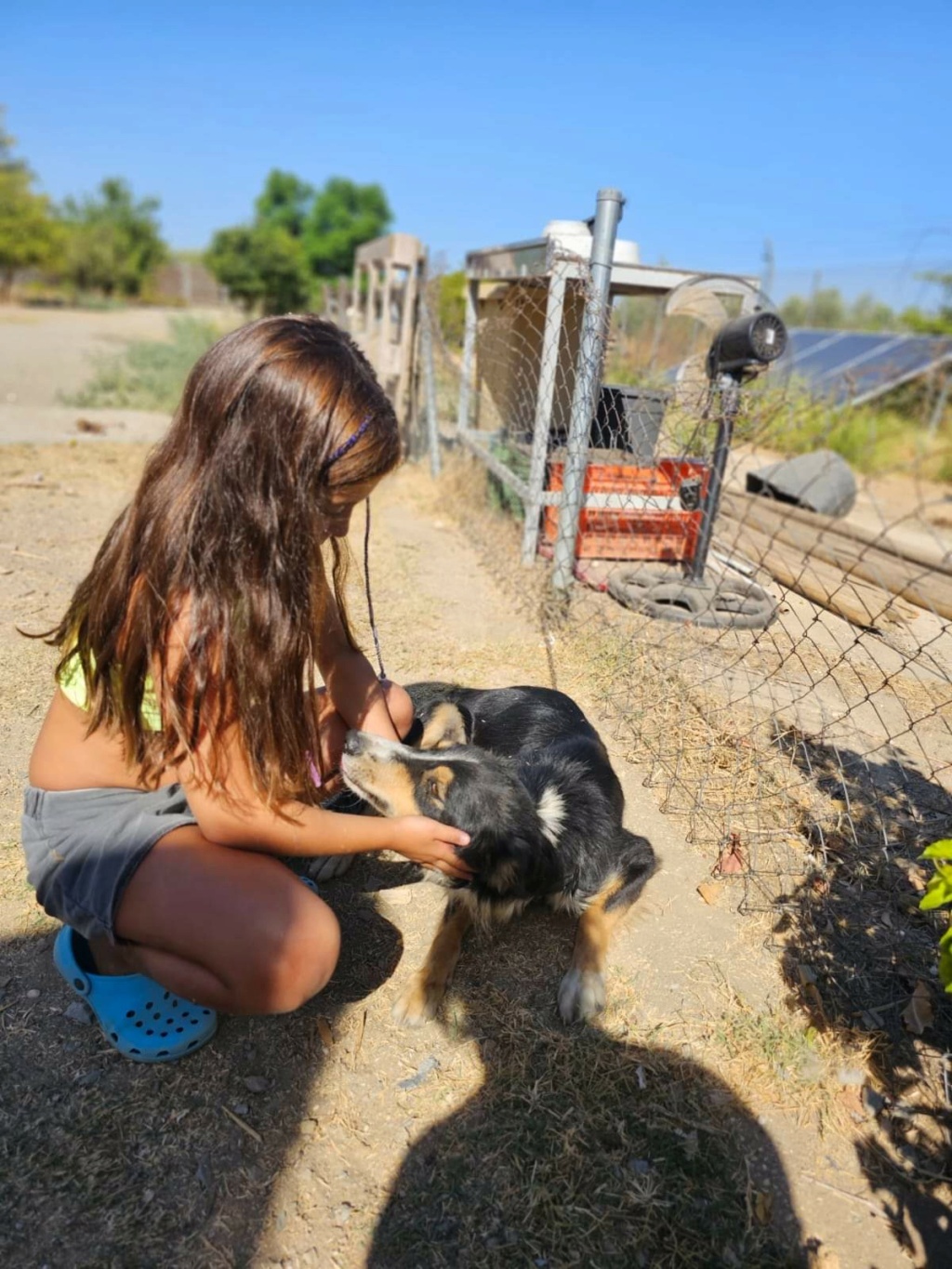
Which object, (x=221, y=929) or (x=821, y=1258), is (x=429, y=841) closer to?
(x=221, y=929)

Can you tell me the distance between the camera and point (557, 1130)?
1807 millimetres

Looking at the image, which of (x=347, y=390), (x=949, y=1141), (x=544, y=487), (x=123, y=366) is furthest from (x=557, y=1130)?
(x=123, y=366)

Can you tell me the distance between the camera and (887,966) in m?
2.26

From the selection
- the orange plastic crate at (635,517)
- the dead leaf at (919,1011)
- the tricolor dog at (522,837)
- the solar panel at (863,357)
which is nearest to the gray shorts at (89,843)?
the tricolor dog at (522,837)

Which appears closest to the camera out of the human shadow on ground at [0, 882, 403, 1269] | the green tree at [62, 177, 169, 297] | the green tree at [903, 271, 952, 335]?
the human shadow on ground at [0, 882, 403, 1269]

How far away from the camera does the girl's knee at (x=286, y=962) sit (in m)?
1.70

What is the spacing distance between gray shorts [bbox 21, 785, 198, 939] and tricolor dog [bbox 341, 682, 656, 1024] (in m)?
0.63

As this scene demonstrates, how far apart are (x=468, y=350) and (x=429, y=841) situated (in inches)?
257

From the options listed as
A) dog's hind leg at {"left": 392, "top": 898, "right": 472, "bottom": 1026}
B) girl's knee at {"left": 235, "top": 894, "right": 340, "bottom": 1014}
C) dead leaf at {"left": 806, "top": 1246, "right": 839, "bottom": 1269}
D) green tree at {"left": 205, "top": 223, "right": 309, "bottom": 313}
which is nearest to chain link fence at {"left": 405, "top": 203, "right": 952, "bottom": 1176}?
dead leaf at {"left": 806, "top": 1246, "right": 839, "bottom": 1269}

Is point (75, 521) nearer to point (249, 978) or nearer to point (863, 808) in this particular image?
point (249, 978)

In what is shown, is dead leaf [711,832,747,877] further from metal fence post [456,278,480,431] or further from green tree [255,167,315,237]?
green tree [255,167,315,237]

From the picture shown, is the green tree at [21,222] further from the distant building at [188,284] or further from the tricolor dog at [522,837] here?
the tricolor dog at [522,837]

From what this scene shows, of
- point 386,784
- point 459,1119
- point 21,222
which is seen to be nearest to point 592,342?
point 386,784

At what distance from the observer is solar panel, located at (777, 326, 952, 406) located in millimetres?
12586
